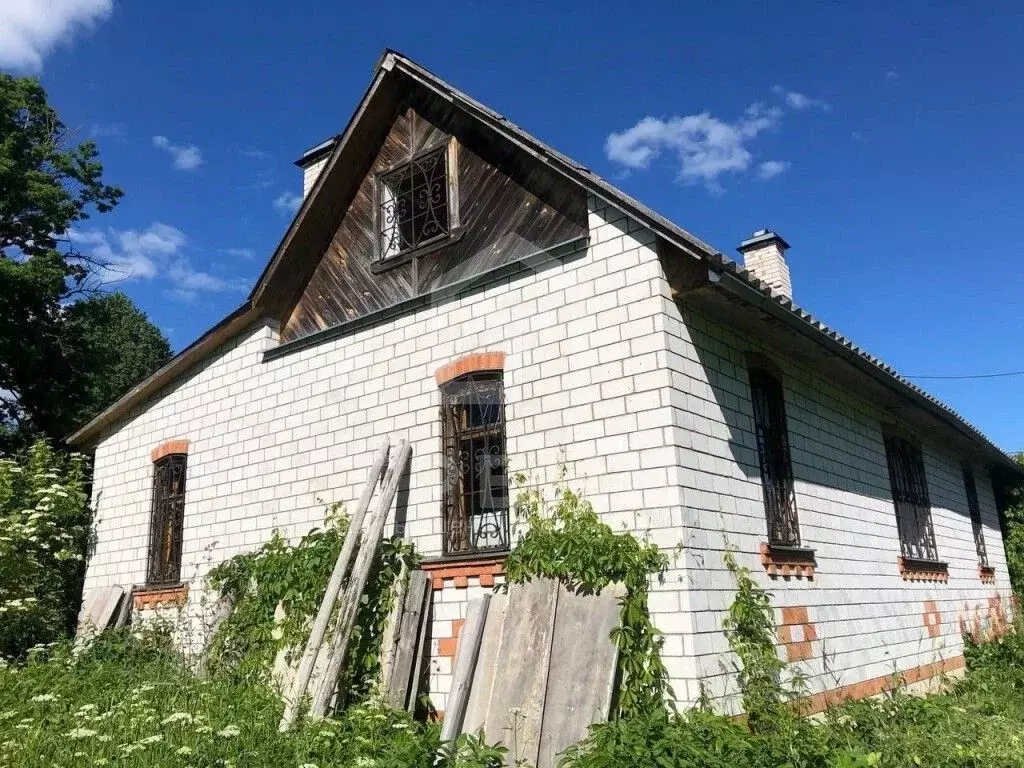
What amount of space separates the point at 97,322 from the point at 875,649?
16.0 meters

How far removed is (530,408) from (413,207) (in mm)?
3071

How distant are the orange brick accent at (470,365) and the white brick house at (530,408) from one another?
3 centimetres

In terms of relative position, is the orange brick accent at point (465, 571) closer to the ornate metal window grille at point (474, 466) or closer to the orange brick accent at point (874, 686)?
the ornate metal window grille at point (474, 466)

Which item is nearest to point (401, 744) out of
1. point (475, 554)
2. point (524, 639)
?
point (524, 639)

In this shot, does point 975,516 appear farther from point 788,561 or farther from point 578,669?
point 578,669

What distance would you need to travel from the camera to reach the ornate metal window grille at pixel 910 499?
10.6 m

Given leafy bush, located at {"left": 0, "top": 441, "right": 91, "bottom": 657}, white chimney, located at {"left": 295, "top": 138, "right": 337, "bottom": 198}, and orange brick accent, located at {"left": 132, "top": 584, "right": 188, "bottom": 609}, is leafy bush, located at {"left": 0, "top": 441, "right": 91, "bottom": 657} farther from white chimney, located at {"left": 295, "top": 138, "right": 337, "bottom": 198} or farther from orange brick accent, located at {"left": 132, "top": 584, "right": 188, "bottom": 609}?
white chimney, located at {"left": 295, "top": 138, "right": 337, "bottom": 198}

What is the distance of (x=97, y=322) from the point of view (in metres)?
17.1

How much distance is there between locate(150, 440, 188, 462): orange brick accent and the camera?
35.2ft

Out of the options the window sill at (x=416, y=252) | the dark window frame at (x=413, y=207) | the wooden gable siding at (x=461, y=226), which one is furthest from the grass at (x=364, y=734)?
the dark window frame at (x=413, y=207)

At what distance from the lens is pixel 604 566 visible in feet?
19.8

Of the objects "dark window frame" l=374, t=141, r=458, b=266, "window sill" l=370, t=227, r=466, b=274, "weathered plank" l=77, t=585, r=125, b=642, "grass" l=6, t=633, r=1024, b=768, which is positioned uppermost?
"dark window frame" l=374, t=141, r=458, b=266

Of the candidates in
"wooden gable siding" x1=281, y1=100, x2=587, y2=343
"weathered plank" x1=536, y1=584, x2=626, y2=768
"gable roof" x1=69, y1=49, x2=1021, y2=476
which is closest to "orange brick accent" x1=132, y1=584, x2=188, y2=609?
"gable roof" x1=69, y1=49, x2=1021, y2=476

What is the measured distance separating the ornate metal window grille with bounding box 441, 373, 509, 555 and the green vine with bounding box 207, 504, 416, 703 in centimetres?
57
